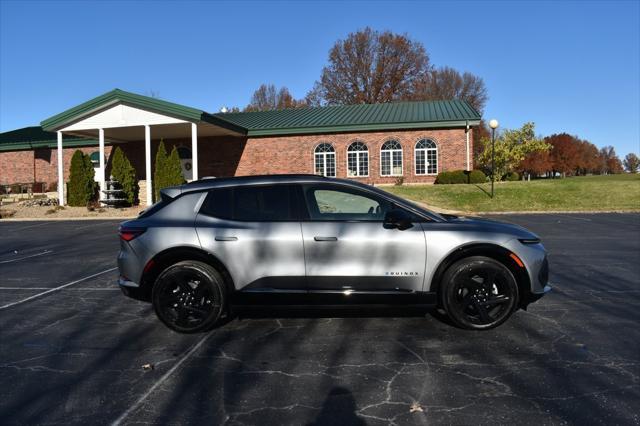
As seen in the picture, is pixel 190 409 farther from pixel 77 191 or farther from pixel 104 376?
pixel 77 191

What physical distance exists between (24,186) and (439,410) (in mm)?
37146

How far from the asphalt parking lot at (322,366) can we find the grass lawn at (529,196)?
16.8 m

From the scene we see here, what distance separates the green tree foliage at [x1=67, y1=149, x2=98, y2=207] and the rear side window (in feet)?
74.0

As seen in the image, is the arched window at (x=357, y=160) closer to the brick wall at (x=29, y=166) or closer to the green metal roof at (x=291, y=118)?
the green metal roof at (x=291, y=118)

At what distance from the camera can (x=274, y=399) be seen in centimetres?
352

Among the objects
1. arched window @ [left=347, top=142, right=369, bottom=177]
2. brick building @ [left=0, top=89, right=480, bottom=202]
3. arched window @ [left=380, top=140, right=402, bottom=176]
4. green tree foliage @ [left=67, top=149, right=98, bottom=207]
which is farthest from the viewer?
arched window @ [left=347, top=142, right=369, bottom=177]

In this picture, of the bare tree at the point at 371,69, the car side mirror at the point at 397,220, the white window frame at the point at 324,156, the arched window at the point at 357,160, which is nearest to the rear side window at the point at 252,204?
the car side mirror at the point at 397,220

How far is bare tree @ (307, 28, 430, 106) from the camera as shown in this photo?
5662 cm

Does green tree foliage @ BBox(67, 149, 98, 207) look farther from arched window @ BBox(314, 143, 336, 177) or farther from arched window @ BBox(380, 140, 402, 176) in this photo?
arched window @ BBox(380, 140, 402, 176)

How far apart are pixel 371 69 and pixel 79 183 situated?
3912 centimetres

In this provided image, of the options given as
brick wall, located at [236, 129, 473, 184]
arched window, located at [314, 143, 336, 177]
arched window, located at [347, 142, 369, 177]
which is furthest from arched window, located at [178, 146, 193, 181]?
A: arched window, located at [347, 142, 369, 177]

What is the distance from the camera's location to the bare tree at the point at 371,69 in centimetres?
5662

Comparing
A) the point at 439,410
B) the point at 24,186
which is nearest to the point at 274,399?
the point at 439,410

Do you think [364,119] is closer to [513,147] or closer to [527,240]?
[513,147]
